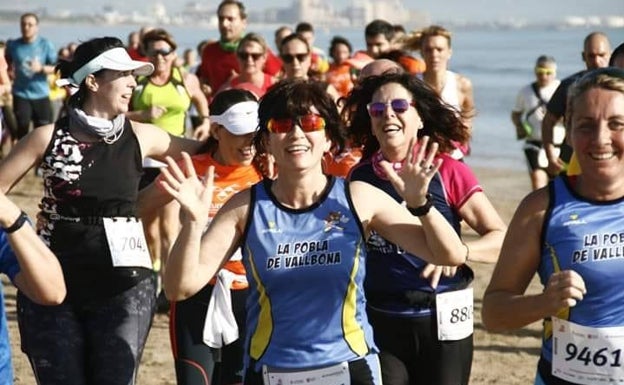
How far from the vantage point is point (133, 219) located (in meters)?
5.71

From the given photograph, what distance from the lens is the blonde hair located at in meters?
9.07

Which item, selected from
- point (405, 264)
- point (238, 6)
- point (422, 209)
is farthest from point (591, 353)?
point (238, 6)

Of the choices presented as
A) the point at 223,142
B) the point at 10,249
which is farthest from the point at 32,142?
the point at 10,249

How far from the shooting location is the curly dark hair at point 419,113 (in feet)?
18.2

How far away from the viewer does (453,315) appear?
17.6ft

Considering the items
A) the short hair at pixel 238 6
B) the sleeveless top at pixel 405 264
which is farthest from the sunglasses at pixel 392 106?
the short hair at pixel 238 6

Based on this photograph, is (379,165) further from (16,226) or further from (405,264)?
(16,226)

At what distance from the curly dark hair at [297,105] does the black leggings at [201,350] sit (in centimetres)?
136

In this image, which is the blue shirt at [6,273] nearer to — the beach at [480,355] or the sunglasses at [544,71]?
the beach at [480,355]

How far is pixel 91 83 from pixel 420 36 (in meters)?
3.90

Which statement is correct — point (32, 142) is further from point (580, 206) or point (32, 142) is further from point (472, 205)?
point (580, 206)

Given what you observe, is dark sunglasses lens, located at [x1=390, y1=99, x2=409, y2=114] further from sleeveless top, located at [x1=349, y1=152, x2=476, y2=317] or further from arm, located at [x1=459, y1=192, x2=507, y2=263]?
arm, located at [x1=459, y1=192, x2=507, y2=263]

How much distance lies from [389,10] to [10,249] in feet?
480

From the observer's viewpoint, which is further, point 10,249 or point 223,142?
point 223,142
